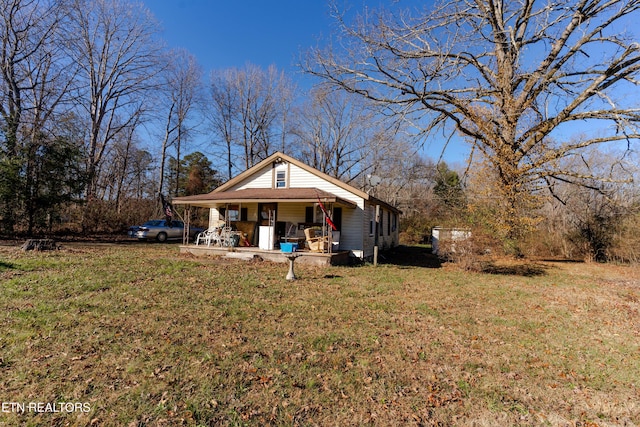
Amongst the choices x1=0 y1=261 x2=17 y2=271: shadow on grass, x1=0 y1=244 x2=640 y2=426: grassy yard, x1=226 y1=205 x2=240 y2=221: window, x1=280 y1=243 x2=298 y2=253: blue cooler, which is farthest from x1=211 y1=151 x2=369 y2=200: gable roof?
x1=0 y1=261 x2=17 y2=271: shadow on grass

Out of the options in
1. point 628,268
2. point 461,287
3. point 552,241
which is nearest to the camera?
point 461,287

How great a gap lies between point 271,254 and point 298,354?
27.1 ft

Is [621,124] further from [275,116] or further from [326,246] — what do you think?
[275,116]

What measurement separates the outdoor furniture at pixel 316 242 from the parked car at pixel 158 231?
1206cm

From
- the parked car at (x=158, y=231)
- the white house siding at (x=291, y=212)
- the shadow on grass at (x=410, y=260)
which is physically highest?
the white house siding at (x=291, y=212)

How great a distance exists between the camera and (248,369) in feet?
12.1

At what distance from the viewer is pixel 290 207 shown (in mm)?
14656

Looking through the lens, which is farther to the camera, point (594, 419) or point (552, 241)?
point (552, 241)

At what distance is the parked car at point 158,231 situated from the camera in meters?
19.2

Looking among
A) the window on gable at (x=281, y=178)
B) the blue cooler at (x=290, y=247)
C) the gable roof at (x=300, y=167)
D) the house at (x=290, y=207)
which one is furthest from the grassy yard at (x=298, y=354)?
the window on gable at (x=281, y=178)

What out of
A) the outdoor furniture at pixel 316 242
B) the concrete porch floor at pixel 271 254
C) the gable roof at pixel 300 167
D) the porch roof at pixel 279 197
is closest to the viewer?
the concrete porch floor at pixel 271 254

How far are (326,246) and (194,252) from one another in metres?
5.82

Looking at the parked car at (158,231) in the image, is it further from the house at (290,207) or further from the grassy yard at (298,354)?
the grassy yard at (298,354)

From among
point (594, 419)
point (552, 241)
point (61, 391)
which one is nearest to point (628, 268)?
point (552, 241)
